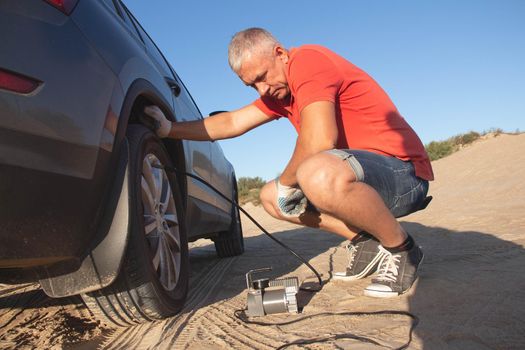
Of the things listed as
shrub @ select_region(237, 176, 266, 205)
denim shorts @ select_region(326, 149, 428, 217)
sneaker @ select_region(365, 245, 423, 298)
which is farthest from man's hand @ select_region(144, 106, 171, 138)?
shrub @ select_region(237, 176, 266, 205)

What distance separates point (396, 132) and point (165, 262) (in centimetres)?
142

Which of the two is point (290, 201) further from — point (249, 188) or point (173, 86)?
point (249, 188)

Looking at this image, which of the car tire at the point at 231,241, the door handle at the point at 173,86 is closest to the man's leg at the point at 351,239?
the door handle at the point at 173,86

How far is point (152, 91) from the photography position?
213cm

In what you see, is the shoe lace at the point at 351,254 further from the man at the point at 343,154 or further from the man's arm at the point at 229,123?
the man's arm at the point at 229,123

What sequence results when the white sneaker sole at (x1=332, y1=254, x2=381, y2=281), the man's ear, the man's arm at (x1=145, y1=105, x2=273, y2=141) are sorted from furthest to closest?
1. the man's arm at (x1=145, y1=105, x2=273, y2=141)
2. the white sneaker sole at (x1=332, y1=254, x2=381, y2=281)
3. the man's ear

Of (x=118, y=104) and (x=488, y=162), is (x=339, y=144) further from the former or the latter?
(x=488, y=162)

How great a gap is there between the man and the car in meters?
0.45

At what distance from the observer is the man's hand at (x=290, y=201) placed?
258 centimetres

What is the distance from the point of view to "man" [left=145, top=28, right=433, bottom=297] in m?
2.19

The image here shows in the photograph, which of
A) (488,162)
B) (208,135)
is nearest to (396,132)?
(208,135)

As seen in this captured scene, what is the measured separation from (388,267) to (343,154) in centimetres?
62

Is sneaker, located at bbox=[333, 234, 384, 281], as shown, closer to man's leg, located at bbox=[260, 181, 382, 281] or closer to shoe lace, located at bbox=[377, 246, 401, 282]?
man's leg, located at bbox=[260, 181, 382, 281]

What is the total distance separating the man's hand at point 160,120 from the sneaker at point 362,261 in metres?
1.29
